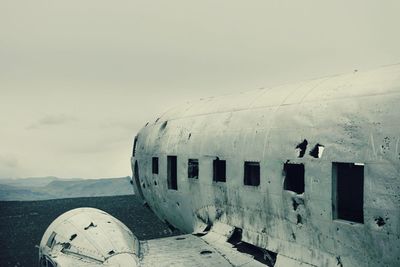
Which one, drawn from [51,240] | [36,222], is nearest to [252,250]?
[51,240]

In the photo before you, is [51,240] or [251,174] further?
[51,240]

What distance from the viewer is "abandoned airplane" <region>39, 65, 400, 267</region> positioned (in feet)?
24.2

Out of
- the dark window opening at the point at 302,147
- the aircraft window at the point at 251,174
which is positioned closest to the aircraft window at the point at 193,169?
the aircraft window at the point at 251,174

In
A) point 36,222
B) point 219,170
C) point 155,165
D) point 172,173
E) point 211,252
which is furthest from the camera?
point 36,222

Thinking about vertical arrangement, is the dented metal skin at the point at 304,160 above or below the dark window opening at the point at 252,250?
above

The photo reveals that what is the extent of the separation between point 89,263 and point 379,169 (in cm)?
710

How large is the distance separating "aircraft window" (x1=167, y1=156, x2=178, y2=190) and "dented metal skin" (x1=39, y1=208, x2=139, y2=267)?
120 inches

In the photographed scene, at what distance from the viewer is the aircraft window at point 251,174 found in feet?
34.7

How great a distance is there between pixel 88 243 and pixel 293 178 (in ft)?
18.0

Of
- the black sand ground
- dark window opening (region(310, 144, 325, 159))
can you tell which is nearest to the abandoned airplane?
dark window opening (region(310, 144, 325, 159))

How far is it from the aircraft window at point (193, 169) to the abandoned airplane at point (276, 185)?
4 cm

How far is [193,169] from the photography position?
1319 centimetres

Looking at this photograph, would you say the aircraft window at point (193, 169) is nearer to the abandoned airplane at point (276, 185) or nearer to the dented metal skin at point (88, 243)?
the abandoned airplane at point (276, 185)

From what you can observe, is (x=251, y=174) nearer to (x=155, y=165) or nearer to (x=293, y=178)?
(x=293, y=178)
